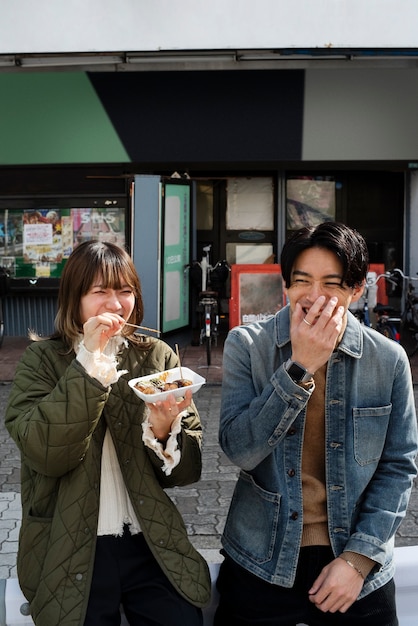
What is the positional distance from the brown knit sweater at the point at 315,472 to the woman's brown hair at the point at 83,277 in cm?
71

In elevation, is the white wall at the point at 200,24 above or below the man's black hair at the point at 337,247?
above

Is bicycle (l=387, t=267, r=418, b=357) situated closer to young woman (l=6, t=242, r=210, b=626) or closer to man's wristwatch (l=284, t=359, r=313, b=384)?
young woman (l=6, t=242, r=210, b=626)

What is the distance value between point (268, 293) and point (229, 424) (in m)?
8.33

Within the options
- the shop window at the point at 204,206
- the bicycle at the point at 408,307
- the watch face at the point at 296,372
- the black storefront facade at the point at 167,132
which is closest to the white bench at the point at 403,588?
the watch face at the point at 296,372

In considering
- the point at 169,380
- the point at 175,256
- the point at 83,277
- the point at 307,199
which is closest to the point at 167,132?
the point at 175,256

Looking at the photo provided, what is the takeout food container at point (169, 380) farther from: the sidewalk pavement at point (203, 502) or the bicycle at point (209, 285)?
the bicycle at point (209, 285)

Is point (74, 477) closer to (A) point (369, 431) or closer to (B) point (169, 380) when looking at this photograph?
(B) point (169, 380)

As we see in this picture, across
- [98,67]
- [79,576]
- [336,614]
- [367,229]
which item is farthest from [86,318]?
[367,229]

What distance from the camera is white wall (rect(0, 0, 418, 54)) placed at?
10.3 metres

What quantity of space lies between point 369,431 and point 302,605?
55 centimetres

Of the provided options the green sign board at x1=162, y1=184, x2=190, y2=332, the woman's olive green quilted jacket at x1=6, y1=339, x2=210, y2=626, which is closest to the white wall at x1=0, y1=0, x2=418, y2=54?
the green sign board at x1=162, y1=184, x2=190, y2=332

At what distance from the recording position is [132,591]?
2326mm

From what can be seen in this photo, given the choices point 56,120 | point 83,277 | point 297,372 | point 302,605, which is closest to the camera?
point 297,372

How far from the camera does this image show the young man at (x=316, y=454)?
217 centimetres
